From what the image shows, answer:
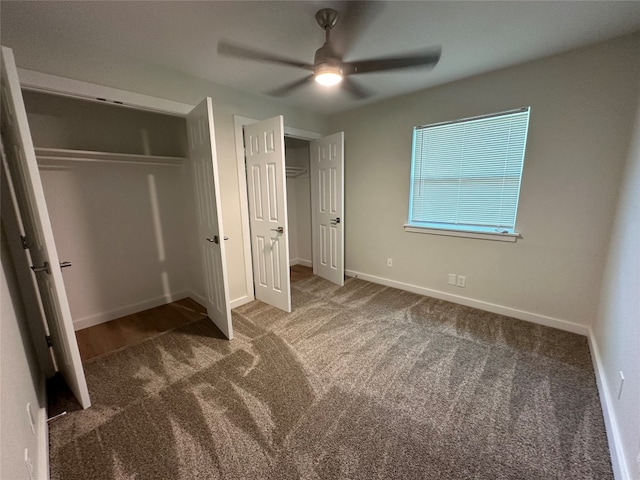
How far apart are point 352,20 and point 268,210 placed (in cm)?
175

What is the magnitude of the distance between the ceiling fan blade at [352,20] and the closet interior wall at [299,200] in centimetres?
241

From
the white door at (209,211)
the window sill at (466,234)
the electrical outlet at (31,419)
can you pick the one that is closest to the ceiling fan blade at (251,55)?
→ the white door at (209,211)

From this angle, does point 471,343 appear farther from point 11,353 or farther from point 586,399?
point 11,353

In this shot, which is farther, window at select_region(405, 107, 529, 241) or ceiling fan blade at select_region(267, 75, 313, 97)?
ceiling fan blade at select_region(267, 75, 313, 97)

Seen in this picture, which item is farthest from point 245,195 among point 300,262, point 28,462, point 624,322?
point 624,322

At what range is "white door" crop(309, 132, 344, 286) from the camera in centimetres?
334

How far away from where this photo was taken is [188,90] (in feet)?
7.91

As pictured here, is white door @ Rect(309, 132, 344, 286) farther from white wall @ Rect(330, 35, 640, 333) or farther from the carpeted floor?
the carpeted floor

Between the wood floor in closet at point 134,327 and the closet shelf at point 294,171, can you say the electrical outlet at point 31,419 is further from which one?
the closet shelf at point 294,171

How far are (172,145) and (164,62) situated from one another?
108 centimetres

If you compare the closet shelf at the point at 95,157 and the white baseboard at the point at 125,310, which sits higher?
the closet shelf at the point at 95,157

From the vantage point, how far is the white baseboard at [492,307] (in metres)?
2.38

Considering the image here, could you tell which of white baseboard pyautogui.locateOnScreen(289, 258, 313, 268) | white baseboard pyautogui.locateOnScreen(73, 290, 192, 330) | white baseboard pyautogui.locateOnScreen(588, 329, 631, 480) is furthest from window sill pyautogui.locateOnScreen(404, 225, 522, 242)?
white baseboard pyautogui.locateOnScreen(73, 290, 192, 330)

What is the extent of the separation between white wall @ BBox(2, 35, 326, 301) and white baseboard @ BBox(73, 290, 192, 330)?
865 millimetres
